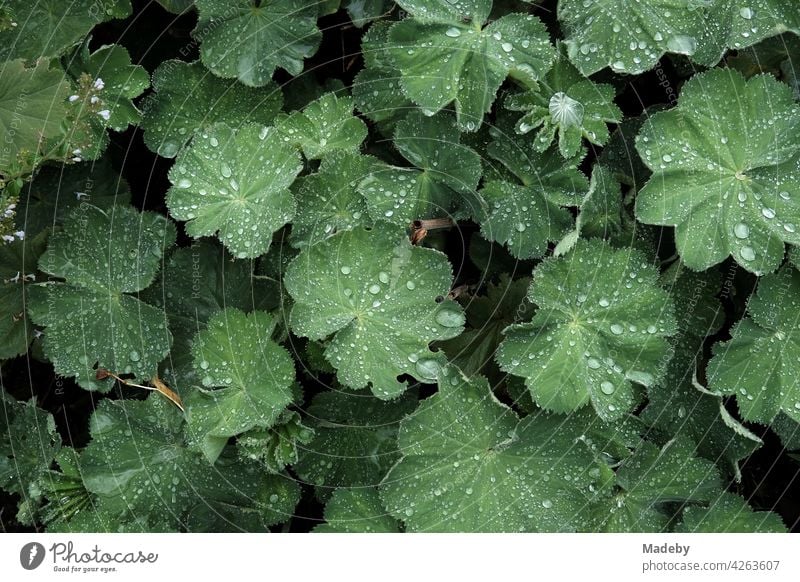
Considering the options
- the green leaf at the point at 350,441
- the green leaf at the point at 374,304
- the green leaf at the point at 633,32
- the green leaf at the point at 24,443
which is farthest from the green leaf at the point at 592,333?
the green leaf at the point at 24,443

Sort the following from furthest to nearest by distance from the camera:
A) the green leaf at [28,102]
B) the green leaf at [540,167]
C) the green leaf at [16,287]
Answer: the green leaf at [16,287] < the green leaf at [540,167] < the green leaf at [28,102]

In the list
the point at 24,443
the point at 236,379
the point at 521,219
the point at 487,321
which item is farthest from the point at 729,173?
the point at 24,443

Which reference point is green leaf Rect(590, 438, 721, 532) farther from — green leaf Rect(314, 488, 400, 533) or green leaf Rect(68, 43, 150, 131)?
green leaf Rect(68, 43, 150, 131)

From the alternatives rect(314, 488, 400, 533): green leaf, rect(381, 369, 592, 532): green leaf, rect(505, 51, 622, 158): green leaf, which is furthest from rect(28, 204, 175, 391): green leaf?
rect(505, 51, 622, 158): green leaf

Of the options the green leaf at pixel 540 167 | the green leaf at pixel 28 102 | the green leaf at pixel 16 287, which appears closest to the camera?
the green leaf at pixel 28 102

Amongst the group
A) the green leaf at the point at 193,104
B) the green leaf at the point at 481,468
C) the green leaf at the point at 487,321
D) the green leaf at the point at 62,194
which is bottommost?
the green leaf at the point at 481,468

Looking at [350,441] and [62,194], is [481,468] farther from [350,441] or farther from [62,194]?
[62,194]

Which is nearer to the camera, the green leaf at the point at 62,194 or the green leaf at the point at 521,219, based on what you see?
the green leaf at the point at 521,219

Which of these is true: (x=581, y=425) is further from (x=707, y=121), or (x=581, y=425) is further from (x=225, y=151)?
(x=225, y=151)

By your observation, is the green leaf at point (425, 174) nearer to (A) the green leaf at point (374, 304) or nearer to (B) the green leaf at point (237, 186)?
(A) the green leaf at point (374, 304)
